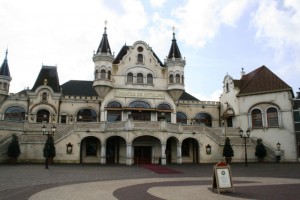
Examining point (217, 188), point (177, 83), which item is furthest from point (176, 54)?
point (217, 188)

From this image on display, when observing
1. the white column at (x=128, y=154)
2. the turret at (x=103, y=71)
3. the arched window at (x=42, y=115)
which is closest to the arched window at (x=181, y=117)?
the turret at (x=103, y=71)

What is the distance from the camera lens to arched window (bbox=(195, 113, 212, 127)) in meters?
46.4

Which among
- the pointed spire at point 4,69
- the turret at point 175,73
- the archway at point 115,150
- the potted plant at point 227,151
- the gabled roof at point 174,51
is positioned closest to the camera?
the potted plant at point 227,151

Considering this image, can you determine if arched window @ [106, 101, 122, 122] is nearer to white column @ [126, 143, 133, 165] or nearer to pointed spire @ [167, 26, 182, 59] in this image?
white column @ [126, 143, 133, 165]

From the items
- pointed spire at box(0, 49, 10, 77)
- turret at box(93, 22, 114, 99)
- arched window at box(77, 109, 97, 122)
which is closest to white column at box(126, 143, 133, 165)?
turret at box(93, 22, 114, 99)

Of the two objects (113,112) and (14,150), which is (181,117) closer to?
(113,112)

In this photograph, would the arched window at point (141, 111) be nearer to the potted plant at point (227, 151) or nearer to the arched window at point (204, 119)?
the arched window at point (204, 119)

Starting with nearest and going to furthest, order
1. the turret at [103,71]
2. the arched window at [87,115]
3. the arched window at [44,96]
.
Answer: the turret at [103,71] < the arched window at [44,96] < the arched window at [87,115]

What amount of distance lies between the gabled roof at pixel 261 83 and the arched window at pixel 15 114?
32315 millimetres

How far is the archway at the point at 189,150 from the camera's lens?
3862cm

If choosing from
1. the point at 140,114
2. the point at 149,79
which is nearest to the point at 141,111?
the point at 140,114

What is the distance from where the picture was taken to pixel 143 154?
122ft

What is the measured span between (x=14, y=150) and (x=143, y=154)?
1545cm

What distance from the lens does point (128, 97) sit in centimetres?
4131
